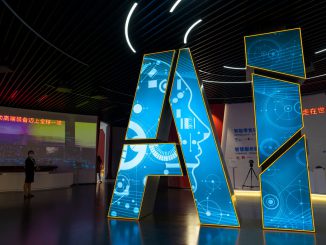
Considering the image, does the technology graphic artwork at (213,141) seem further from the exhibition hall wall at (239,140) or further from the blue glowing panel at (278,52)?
the exhibition hall wall at (239,140)

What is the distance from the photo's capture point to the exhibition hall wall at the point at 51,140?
1117 centimetres

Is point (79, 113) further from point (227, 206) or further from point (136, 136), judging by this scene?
point (227, 206)

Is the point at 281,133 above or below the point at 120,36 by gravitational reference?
below

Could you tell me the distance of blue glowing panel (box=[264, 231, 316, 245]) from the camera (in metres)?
3.38

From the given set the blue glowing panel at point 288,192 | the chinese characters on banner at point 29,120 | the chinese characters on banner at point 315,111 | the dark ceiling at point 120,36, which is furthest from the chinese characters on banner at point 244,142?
the chinese characters on banner at point 29,120

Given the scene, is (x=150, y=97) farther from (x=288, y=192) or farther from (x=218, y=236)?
(x=288, y=192)

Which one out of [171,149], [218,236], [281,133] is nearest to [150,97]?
[171,149]

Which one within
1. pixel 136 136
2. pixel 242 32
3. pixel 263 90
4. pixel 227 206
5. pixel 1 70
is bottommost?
pixel 227 206

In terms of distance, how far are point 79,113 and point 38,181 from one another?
3914 millimetres

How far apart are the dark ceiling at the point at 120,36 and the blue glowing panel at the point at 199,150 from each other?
887mm

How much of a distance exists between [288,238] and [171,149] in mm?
2085

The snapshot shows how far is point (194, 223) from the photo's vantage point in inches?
177

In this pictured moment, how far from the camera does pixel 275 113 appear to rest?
4.30 meters

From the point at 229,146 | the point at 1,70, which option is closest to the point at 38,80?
the point at 1,70
